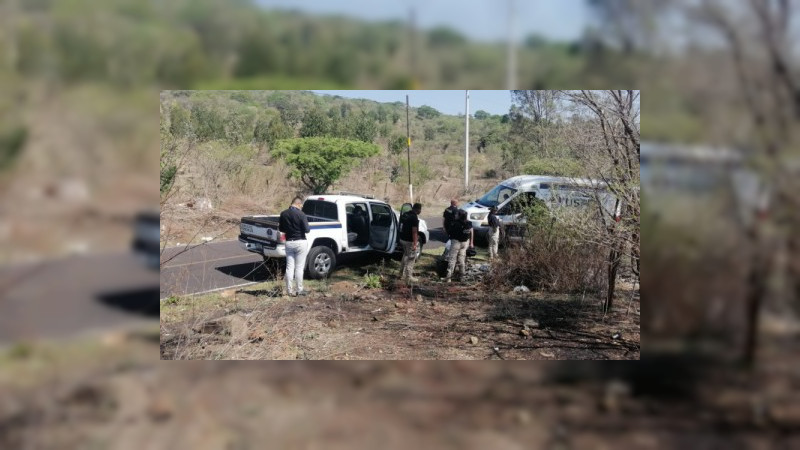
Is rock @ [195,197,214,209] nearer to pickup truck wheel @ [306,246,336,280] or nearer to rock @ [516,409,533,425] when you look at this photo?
pickup truck wheel @ [306,246,336,280]

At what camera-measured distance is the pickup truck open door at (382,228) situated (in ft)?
13.8

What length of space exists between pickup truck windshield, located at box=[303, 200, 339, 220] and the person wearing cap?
3.82 ft

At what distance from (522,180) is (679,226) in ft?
4.03

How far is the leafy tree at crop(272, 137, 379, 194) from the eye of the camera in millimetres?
3900

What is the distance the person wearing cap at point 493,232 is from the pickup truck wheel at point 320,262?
47.1 inches

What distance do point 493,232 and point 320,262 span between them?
133 cm

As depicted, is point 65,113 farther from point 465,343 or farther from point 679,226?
point 679,226

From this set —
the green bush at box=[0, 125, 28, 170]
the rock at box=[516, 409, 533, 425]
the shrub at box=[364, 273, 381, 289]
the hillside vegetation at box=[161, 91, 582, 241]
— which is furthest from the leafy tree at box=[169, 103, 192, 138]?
the rock at box=[516, 409, 533, 425]

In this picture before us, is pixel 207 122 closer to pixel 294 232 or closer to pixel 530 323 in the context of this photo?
pixel 294 232

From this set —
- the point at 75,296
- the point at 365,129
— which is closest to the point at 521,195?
the point at 365,129

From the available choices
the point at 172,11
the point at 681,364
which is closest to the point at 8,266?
the point at 172,11

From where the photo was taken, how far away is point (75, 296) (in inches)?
155

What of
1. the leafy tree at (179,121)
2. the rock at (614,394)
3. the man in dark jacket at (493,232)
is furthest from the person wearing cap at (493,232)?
the leafy tree at (179,121)

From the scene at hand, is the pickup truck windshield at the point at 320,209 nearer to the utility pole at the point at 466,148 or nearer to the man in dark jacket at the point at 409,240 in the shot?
the man in dark jacket at the point at 409,240
